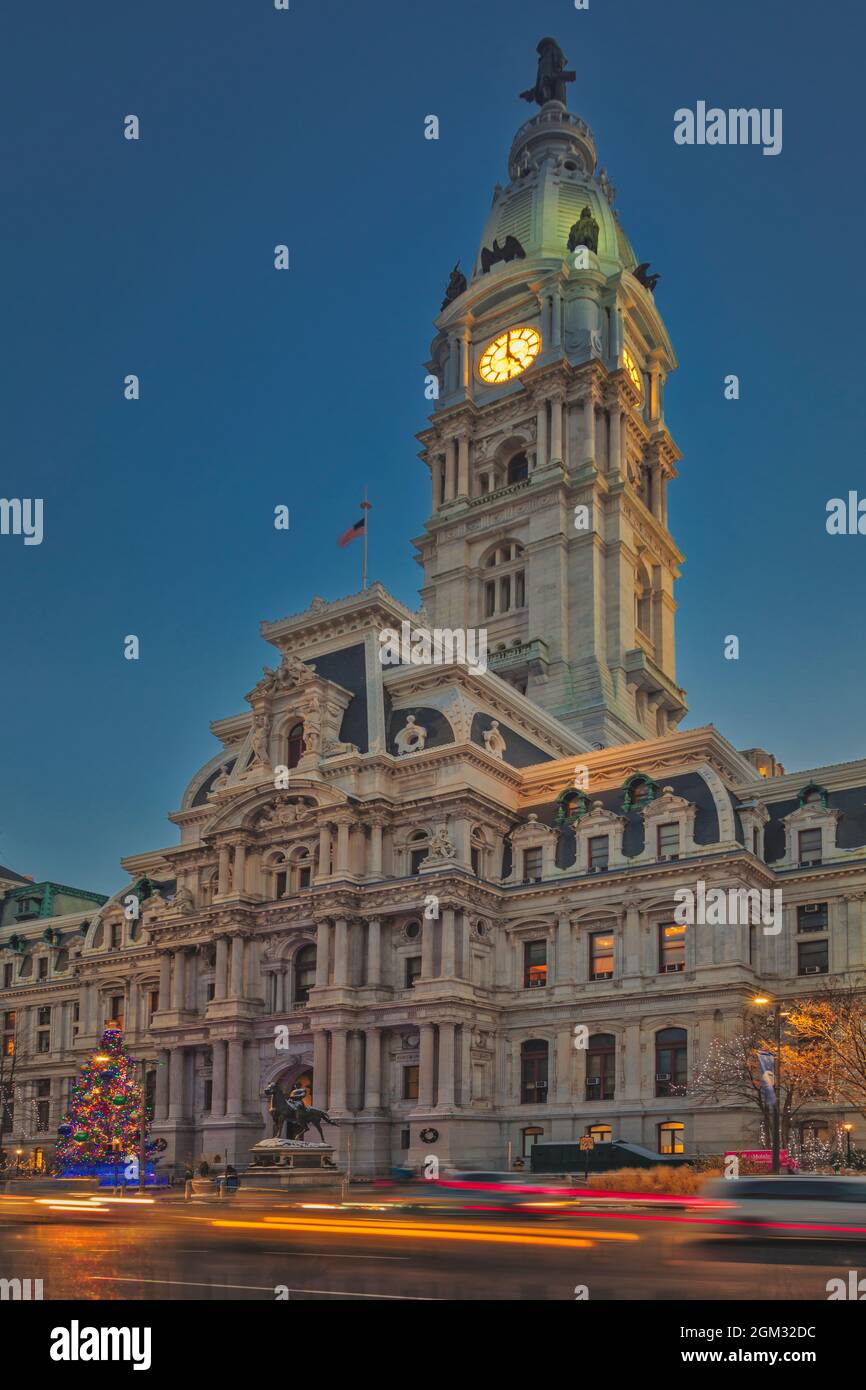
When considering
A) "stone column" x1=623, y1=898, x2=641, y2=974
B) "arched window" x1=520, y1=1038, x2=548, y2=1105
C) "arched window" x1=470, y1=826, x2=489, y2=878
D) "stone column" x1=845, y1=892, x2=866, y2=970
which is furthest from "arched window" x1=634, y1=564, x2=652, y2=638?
"stone column" x1=845, y1=892, x2=866, y2=970

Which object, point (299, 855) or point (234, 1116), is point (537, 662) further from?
point (234, 1116)

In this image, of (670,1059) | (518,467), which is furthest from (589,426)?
(670,1059)

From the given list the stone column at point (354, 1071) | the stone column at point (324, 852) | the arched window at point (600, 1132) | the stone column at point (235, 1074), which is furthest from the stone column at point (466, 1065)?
the stone column at point (235, 1074)

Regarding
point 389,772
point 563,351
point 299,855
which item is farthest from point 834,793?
point 563,351

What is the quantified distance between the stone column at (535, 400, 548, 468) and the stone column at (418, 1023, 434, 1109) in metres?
49.5

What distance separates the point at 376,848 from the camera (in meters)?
67.7

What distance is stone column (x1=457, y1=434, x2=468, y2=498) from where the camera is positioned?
339 feet

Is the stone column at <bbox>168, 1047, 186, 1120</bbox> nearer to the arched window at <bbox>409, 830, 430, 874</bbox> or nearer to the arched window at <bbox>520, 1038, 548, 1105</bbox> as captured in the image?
the arched window at <bbox>409, 830, 430, 874</bbox>

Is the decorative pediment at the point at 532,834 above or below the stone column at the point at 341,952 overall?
above

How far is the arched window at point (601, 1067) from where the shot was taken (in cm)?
6153

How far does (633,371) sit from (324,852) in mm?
57450

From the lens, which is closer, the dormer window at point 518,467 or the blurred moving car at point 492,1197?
the blurred moving car at point 492,1197

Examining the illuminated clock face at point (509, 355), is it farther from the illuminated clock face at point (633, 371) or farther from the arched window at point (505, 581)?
the arched window at point (505, 581)

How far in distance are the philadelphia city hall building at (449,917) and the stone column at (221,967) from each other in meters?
0.15
